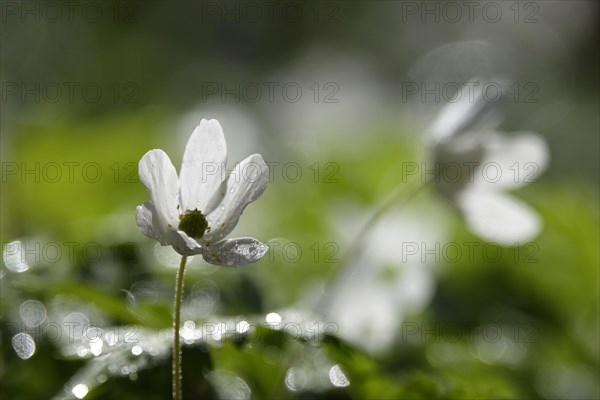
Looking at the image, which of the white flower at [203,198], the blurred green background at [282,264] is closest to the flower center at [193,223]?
the white flower at [203,198]

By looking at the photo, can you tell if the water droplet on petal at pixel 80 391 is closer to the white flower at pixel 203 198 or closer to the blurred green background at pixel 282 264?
the blurred green background at pixel 282 264

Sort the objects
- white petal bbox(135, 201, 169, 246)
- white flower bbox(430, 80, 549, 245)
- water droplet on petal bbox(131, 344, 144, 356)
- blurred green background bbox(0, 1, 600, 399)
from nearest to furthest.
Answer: white petal bbox(135, 201, 169, 246), water droplet on petal bbox(131, 344, 144, 356), blurred green background bbox(0, 1, 600, 399), white flower bbox(430, 80, 549, 245)

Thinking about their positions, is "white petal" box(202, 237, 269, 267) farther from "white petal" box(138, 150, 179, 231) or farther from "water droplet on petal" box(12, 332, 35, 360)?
"water droplet on petal" box(12, 332, 35, 360)

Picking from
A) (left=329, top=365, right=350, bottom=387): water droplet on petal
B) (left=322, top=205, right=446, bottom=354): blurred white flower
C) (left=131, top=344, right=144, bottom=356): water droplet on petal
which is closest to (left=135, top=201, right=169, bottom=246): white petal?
(left=131, top=344, right=144, bottom=356): water droplet on petal

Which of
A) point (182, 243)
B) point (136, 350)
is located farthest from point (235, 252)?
point (136, 350)

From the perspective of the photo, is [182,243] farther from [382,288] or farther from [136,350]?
[382,288]
